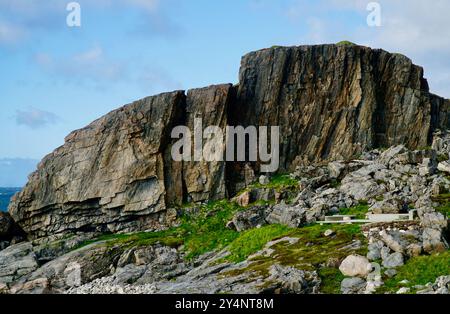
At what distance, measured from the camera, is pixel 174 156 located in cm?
8112

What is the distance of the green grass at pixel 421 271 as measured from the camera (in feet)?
130

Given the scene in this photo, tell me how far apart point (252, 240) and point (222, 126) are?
25.0 meters

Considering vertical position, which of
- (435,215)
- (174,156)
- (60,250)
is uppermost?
A: (174,156)

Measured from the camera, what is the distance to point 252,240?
61188mm

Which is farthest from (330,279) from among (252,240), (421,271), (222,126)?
(222,126)

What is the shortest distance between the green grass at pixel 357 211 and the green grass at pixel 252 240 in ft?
23.6

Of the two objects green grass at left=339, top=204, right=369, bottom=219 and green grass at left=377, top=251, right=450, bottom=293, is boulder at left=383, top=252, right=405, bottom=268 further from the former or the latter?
green grass at left=339, top=204, right=369, bottom=219

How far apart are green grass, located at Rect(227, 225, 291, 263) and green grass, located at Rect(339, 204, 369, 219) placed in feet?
23.6

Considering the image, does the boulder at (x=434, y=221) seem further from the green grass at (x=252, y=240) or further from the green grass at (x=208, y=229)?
the green grass at (x=208, y=229)

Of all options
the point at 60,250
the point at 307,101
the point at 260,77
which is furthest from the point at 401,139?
the point at 60,250
